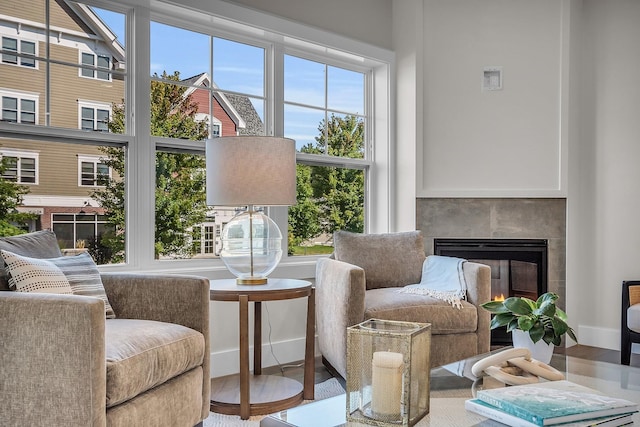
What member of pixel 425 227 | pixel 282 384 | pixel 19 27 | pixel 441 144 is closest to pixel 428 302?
pixel 282 384

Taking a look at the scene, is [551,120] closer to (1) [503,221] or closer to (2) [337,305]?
(1) [503,221]

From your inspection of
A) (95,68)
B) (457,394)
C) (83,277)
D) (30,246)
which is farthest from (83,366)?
(95,68)

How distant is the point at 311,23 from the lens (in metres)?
3.68

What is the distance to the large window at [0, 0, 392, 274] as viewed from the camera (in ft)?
8.79

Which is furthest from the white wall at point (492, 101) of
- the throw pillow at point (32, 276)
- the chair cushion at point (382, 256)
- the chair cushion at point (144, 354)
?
the throw pillow at point (32, 276)

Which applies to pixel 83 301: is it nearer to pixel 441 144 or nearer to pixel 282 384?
pixel 282 384

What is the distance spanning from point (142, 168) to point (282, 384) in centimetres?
133

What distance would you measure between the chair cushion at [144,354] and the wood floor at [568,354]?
3.77 ft

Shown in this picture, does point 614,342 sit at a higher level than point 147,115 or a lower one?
lower

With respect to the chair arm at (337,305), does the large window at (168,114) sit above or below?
above

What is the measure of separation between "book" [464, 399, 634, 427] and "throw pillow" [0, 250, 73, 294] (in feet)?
4.74

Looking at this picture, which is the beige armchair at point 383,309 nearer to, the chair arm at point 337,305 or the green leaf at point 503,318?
the chair arm at point 337,305

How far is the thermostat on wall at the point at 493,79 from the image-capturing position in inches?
159

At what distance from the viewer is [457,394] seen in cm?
159
